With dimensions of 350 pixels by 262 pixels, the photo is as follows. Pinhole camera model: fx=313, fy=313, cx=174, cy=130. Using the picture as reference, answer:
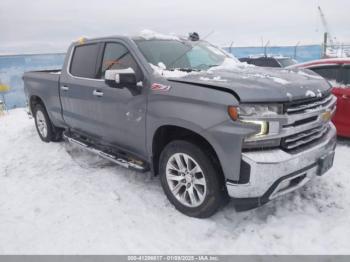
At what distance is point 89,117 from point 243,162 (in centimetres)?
260

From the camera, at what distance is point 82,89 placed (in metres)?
4.49

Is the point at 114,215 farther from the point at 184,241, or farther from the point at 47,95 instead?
the point at 47,95

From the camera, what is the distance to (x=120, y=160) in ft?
13.0

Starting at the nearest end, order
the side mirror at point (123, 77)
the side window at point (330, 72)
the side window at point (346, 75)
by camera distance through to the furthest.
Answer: the side mirror at point (123, 77) → the side window at point (346, 75) → the side window at point (330, 72)

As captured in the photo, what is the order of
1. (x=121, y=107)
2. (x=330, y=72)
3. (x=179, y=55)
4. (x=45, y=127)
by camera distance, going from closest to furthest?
1. (x=121, y=107)
2. (x=179, y=55)
3. (x=330, y=72)
4. (x=45, y=127)

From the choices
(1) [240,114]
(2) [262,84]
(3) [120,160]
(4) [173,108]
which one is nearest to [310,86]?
(2) [262,84]

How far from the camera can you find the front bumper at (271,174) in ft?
8.82

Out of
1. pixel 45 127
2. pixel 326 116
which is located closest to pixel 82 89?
pixel 45 127

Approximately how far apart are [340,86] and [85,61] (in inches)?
171

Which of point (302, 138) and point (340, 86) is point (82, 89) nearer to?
point (302, 138)

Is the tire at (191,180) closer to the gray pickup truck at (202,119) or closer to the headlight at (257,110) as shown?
the gray pickup truck at (202,119)

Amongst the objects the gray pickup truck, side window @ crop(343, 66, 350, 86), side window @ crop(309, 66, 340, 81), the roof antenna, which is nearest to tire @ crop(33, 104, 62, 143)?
the gray pickup truck

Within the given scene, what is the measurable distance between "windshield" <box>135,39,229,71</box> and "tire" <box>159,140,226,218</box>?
1.01 m

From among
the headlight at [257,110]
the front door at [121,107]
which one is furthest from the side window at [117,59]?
the headlight at [257,110]
